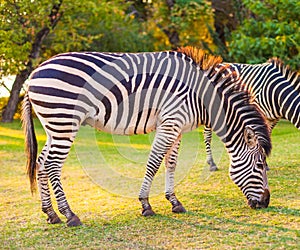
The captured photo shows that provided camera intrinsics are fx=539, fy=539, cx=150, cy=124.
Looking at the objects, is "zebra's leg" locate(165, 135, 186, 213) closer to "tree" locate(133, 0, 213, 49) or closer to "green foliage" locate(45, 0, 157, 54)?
"green foliage" locate(45, 0, 157, 54)

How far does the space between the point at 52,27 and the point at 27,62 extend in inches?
59.6

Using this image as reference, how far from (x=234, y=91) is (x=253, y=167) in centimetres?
98

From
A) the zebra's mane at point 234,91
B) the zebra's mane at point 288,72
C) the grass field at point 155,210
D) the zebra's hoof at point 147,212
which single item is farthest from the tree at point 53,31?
the zebra's hoof at point 147,212

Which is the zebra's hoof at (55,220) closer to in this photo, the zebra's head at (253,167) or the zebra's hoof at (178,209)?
the zebra's hoof at (178,209)

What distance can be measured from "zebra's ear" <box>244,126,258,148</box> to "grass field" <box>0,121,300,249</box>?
2.69ft

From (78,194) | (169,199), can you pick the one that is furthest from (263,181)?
(78,194)

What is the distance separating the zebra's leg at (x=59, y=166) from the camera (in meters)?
6.27

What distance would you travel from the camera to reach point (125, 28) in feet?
73.8

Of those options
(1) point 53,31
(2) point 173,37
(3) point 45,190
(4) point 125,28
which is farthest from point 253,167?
(2) point 173,37

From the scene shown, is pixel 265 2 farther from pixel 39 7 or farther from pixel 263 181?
pixel 263 181

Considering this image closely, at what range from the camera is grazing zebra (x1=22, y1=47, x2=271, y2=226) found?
20.9 feet

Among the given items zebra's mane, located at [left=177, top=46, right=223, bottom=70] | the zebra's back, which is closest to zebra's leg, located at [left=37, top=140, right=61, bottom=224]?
the zebra's back

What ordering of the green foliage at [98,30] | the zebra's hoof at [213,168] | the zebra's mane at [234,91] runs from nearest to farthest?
1. the zebra's mane at [234,91]
2. the zebra's hoof at [213,168]
3. the green foliage at [98,30]

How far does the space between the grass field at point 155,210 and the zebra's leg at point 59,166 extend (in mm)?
158
